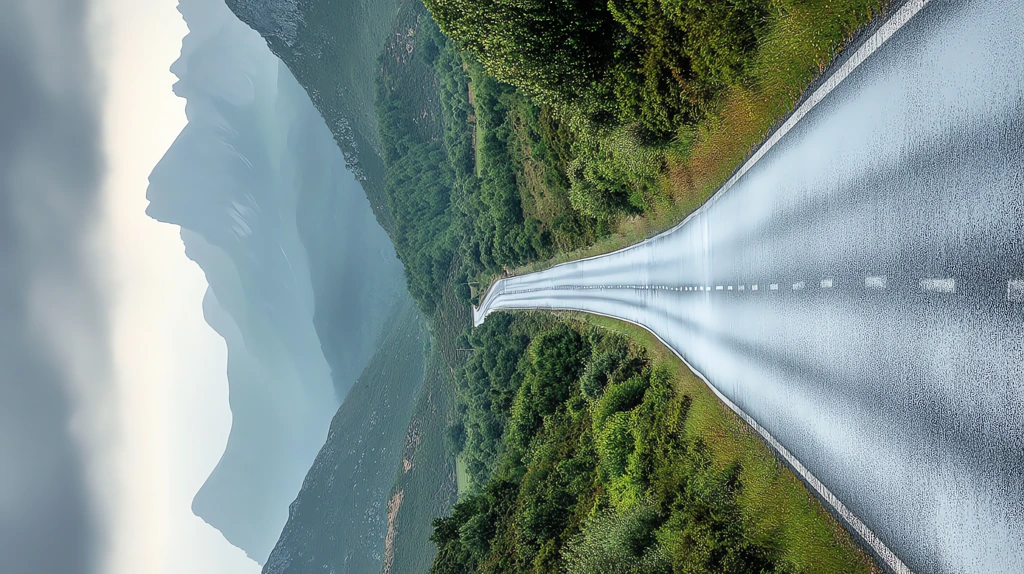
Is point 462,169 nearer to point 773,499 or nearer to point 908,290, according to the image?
point 773,499

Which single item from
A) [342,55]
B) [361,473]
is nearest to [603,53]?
[342,55]

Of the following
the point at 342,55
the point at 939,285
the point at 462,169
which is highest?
the point at 342,55

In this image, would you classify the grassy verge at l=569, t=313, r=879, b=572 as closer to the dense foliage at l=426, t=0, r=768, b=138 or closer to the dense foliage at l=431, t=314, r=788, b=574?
the dense foliage at l=431, t=314, r=788, b=574

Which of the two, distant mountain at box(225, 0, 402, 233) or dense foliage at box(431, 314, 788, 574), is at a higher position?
distant mountain at box(225, 0, 402, 233)

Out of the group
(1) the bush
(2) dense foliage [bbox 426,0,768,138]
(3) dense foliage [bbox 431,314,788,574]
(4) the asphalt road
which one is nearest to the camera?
A: (4) the asphalt road

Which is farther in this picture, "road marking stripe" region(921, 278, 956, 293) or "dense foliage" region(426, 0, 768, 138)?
"dense foliage" region(426, 0, 768, 138)

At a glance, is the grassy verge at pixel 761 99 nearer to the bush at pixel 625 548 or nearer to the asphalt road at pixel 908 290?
the asphalt road at pixel 908 290

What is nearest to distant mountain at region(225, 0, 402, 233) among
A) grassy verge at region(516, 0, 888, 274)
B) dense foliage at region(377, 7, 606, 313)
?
dense foliage at region(377, 7, 606, 313)

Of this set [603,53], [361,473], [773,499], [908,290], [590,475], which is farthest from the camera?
[361,473]
